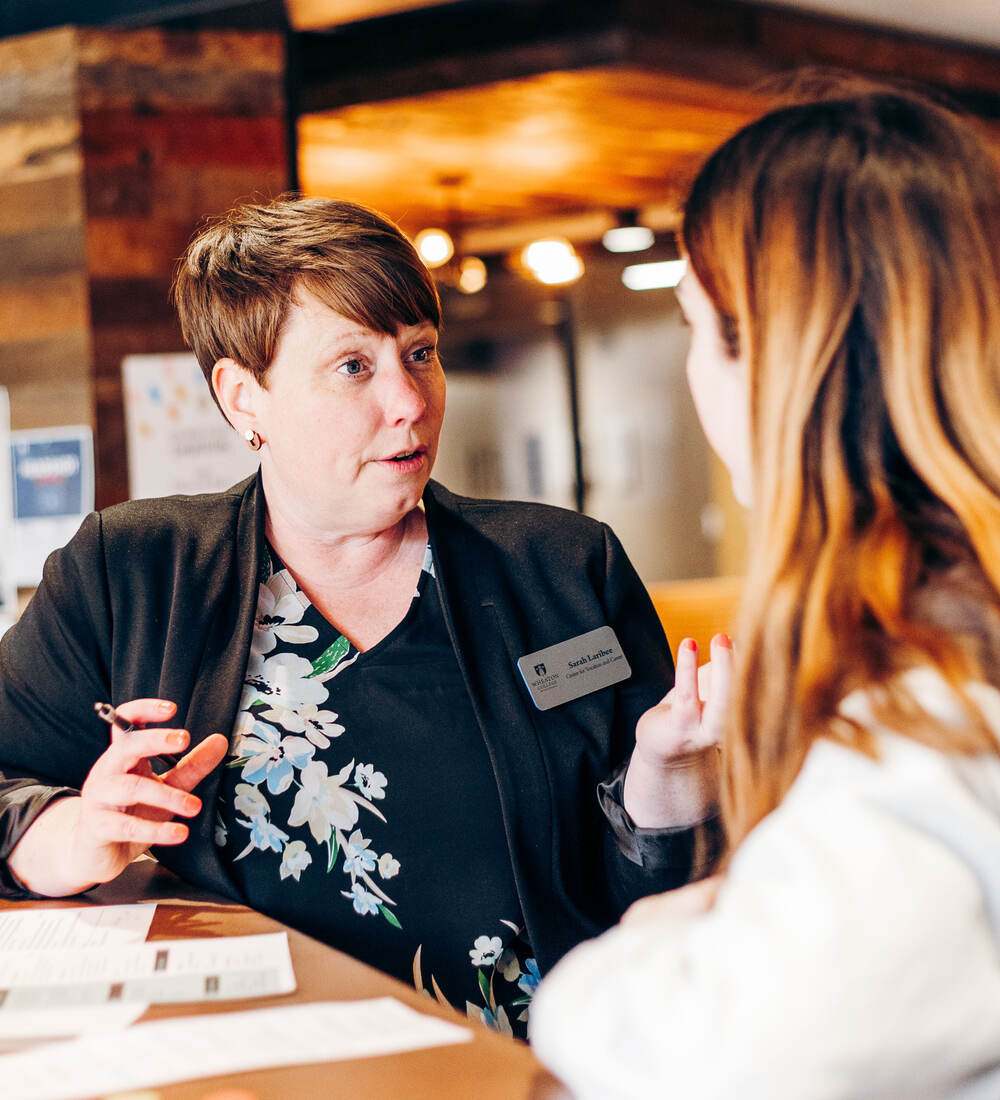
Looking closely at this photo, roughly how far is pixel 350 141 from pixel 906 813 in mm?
5105

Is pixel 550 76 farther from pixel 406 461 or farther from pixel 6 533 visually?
pixel 406 461

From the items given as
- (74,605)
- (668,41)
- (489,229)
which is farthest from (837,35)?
(74,605)

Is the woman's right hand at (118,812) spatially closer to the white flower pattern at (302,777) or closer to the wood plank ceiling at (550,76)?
the white flower pattern at (302,777)

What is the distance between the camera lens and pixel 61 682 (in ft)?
5.53

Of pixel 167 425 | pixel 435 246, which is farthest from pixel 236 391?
pixel 435 246

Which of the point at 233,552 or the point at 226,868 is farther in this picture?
the point at 233,552

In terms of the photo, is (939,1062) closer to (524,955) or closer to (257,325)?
(524,955)

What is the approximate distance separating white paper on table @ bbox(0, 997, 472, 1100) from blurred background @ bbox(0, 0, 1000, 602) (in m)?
0.70

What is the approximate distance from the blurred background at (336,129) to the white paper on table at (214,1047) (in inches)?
27.6

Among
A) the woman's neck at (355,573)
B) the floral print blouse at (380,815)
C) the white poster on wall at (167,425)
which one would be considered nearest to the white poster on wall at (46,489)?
the white poster on wall at (167,425)

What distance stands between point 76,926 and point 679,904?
77 cm

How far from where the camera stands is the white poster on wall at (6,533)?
3.44 m

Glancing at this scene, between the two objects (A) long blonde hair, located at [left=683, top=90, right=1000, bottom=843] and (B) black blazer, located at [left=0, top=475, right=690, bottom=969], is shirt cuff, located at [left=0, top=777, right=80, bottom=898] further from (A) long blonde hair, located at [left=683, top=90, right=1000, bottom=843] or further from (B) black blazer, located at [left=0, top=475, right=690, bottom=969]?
(A) long blonde hair, located at [left=683, top=90, right=1000, bottom=843]

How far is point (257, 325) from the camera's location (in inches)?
65.9
